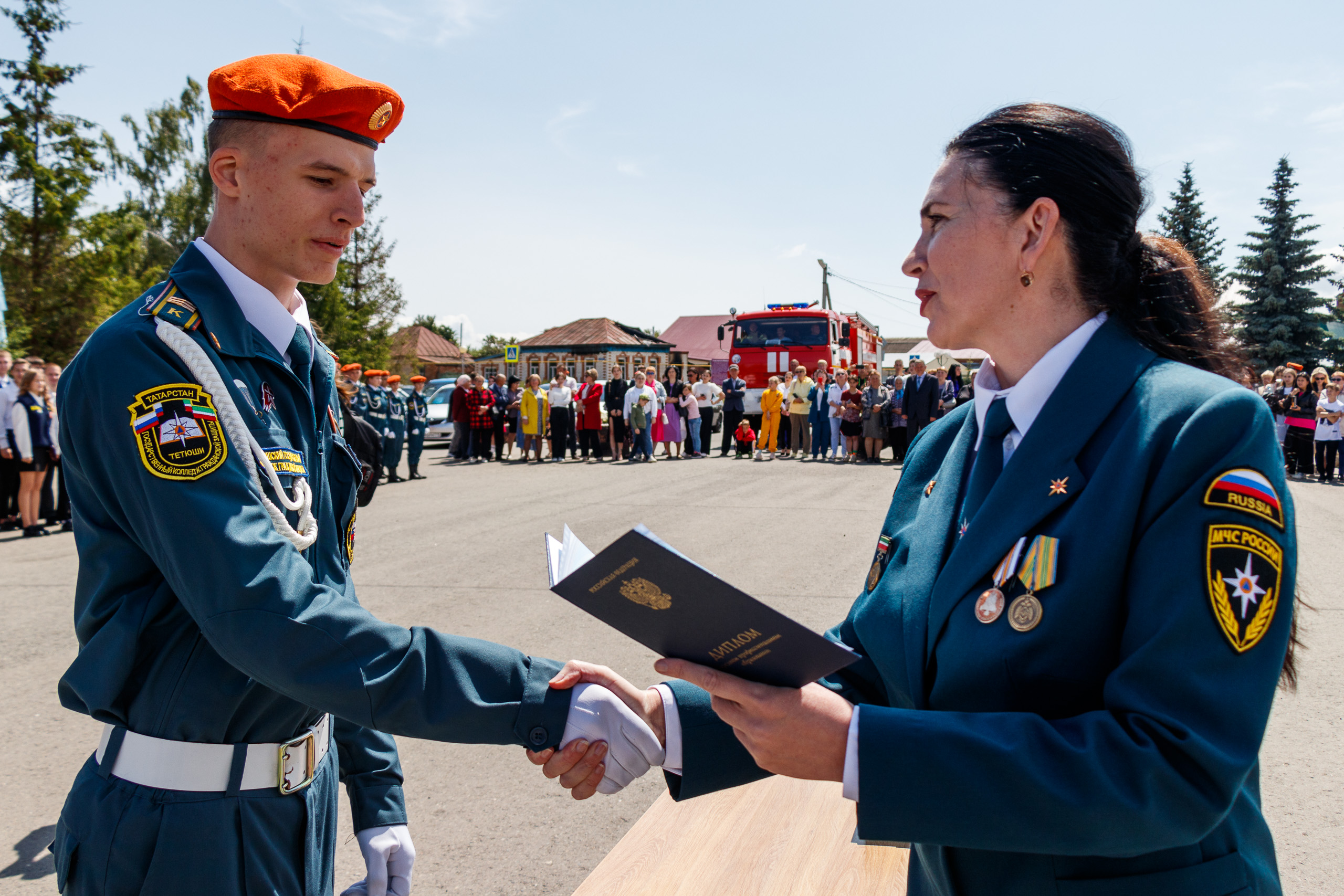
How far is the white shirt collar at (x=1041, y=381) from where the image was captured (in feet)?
4.96

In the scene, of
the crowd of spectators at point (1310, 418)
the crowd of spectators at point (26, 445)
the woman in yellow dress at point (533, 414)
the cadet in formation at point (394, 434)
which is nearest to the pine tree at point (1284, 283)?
the crowd of spectators at point (1310, 418)

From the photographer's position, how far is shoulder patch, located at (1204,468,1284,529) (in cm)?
114

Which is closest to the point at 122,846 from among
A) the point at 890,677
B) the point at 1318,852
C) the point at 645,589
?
the point at 645,589

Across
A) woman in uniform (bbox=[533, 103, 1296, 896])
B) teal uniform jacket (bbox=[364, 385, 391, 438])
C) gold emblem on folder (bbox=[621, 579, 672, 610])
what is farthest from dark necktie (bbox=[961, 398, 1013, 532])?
teal uniform jacket (bbox=[364, 385, 391, 438])

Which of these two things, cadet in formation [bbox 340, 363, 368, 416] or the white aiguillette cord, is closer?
the white aiguillette cord

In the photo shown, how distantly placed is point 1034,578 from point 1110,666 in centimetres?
16

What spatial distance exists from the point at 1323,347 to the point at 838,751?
42477mm

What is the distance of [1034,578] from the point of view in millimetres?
1295

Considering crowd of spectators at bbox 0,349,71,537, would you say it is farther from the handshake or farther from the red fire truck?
the red fire truck

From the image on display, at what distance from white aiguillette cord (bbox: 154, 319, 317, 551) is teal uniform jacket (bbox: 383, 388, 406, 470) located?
43.6 feet

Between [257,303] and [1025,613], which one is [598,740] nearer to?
[1025,613]

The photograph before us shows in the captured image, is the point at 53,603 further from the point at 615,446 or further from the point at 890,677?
the point at 615,446

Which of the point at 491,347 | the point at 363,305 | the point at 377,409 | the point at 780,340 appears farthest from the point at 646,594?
the point at 491,347

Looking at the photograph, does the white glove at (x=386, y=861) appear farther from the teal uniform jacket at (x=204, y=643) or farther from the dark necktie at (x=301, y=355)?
the dark necktie at (x=301, y=355)
